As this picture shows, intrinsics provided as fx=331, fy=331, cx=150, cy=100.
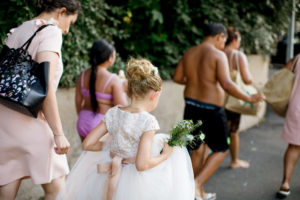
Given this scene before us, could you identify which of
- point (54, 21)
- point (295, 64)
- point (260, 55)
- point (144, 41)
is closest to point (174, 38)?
point (144, 41)

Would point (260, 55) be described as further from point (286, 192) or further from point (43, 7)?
point (43, 7)

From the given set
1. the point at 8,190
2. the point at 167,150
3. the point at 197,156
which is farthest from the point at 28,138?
the point at 197,156

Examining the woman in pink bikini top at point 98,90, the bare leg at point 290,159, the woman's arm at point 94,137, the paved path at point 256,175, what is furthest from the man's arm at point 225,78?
the woman's arm at point 94,137

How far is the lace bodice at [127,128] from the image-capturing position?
2.12 meters

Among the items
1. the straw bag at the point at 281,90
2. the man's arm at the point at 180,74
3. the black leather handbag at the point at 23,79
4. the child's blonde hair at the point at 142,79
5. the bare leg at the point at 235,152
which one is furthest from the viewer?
the bare leg at the point at 235,152

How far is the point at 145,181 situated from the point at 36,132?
0.77m

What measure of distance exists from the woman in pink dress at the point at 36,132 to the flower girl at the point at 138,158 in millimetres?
233

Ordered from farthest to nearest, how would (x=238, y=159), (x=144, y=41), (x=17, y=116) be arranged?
(x=144, y=41) < (x=238, y=159) < (x=17, y=116)

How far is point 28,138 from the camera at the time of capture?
6.95 feet

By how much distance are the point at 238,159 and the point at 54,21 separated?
154 inches

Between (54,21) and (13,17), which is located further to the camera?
(13,17)

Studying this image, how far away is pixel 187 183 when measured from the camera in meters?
2.19

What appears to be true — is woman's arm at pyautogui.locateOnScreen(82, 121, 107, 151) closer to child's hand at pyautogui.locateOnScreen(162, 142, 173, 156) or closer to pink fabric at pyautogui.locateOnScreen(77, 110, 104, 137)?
child's hand at pyautogui.locateOnScreen(162, 142, 173, 156)

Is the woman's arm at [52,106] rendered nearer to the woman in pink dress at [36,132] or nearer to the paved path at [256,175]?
the woman in pink dress at [36,132]
